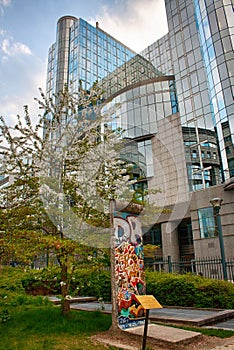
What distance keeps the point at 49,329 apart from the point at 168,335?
2.87 m

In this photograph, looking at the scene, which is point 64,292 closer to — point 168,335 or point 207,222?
point 168,335

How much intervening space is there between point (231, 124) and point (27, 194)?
21.9m

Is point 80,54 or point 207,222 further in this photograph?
point 80,54

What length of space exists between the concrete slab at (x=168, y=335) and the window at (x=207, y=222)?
20.8 m

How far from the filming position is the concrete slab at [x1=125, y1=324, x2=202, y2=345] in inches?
238

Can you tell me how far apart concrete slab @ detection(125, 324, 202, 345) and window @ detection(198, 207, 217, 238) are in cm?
2084

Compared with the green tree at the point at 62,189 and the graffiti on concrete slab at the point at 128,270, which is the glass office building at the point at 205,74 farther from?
the graffiti on concrete slab at the point at 128,270

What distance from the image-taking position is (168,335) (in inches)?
254

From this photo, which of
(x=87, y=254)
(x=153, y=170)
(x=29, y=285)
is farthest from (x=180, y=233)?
(x=87, y=254)

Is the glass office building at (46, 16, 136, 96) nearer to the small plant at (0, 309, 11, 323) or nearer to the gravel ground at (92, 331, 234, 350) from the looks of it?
the small plant at (0, 309, 11, 323)

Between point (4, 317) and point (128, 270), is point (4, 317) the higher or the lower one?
the lower one

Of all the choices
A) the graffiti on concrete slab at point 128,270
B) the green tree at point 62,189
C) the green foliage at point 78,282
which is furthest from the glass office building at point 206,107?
the graffiti on concrete slab at point 128,270

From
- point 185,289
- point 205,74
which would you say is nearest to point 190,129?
point 205,74

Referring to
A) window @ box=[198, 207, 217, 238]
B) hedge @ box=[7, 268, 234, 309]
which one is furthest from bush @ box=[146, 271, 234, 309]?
window @ box=[198, 207, 217, 238]
